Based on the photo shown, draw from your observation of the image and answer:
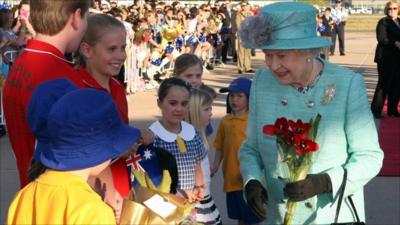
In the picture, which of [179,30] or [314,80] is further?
[179,30]

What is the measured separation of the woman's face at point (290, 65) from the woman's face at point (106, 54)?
86cm

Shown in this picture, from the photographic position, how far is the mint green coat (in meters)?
3.13

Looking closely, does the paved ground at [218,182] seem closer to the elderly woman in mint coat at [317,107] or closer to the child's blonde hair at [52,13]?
the elderly woman in mint coat at [317,107]

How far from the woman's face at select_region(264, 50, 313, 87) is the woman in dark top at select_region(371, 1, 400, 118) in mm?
9035

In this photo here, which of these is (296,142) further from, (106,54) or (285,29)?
(106,54)

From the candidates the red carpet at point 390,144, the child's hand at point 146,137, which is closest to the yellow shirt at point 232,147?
the child's hand at point 146,137

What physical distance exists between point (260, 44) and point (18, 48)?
28.6 feet

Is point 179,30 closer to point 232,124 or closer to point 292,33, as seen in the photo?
point 232,124

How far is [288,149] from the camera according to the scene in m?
3.07

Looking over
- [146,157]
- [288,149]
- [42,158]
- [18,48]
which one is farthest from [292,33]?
[18,48]

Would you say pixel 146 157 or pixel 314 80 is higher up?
pixel 314 80

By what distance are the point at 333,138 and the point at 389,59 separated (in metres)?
9.31

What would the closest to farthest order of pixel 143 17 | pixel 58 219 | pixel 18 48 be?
pixel 58 219, pixel 18 48, pixel 143 17

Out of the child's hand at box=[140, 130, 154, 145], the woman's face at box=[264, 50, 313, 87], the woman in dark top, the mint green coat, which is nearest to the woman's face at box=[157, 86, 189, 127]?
the child's hand at box=[140, 130, 154, 145]
